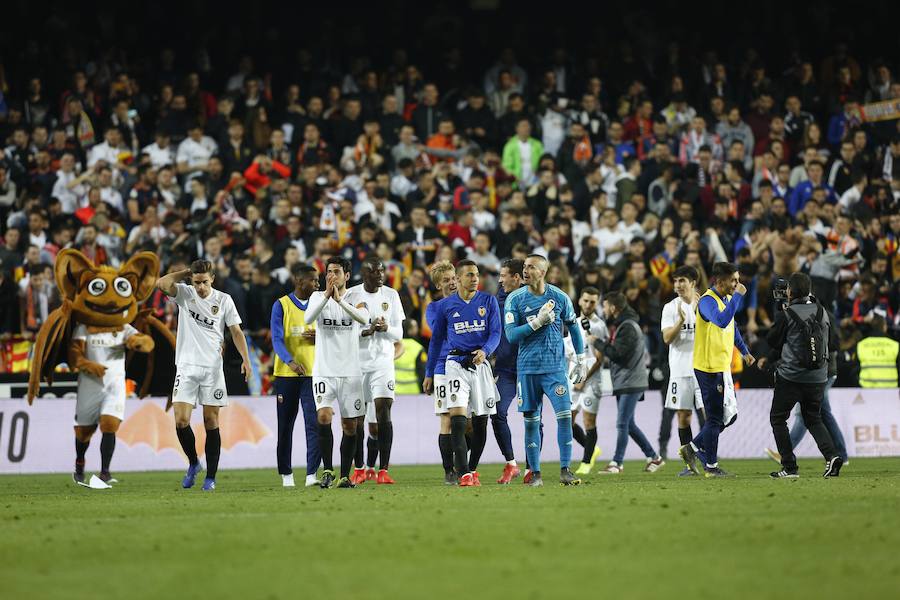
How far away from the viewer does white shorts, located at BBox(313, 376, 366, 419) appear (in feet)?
45.0

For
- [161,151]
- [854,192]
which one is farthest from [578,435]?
[161,151]

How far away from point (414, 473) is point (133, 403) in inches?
176

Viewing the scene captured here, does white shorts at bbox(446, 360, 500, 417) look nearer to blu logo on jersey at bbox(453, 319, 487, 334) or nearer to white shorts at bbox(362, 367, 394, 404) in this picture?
blu logo on jersey at bbox(453, 319, 487, 334)

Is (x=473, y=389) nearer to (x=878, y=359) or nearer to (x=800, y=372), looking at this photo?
(x=800, y=372)

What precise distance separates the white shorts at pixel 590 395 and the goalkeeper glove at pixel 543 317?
4267 millimetres

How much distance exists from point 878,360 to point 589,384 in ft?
20.8

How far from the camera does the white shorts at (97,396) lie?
14.1 metres

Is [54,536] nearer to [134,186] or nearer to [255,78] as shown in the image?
[134,186]

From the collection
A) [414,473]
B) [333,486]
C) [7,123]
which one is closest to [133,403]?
[414,473]

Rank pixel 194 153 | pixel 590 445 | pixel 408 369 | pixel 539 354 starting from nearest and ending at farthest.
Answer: pixel 539 354 < pixel 590 445 < pixel 408 369 < pixel 194 153

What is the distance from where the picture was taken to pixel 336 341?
45.3 feet

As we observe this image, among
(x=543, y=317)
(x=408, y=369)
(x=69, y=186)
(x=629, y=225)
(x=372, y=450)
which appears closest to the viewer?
(x=543, y=317)

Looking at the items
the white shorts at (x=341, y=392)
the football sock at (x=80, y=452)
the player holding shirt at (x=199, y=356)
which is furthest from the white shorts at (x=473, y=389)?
the football sock at (x=80, y=452)

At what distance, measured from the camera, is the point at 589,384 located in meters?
17.2
